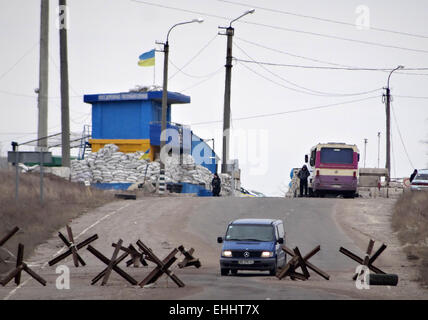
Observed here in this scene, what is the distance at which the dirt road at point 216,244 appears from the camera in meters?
19.8

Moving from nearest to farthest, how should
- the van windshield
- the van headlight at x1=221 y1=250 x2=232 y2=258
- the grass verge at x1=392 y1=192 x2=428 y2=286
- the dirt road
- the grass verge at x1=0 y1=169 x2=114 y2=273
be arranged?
the dirt road
the van headlight at x1=221 y1=250 x2=232 y2=258
the van windshield
the grass verge at x1=392 y1=192 x2=428 y2=286
the grass verge at x1=0 y1=169 x2=114 y2=273

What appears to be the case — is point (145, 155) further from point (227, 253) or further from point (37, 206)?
point (227, 253)

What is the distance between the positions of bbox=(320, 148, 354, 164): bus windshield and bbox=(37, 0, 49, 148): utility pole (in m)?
16.2

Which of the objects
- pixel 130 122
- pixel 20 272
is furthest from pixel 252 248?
pixel 130 122

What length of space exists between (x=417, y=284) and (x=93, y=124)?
156 feet

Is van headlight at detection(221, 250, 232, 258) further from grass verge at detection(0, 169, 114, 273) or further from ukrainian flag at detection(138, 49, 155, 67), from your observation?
ukrainian flag at detection(138, 49, 155, 67)

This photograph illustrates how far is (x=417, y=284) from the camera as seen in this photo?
2323cm

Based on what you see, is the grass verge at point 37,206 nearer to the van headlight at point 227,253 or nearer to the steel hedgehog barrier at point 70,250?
the steel hedgehog barrier at point 70,250

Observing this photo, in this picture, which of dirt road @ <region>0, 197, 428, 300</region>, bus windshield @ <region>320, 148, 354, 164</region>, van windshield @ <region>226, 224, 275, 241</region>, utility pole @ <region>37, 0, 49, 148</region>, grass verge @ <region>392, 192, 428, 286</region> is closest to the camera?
dirt road @ <region>0, 197, 428, 300</region>

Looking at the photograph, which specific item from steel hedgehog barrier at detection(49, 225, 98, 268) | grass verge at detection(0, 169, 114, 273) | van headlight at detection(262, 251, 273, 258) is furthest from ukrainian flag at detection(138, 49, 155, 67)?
van headlight at detection(262, 251, 273, 258)

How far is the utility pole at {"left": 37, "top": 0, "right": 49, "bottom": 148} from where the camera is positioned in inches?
1794

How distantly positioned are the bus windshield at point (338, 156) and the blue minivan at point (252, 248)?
2430 centimetres

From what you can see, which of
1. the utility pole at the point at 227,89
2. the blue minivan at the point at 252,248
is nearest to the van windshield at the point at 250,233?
the blue minivan at the point at 252,248
